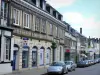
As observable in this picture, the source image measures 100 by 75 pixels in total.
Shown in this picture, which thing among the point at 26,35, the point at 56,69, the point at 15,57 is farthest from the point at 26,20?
the point at 56,69

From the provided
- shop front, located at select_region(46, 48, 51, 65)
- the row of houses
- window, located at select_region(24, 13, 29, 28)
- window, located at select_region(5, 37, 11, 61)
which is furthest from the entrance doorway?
shop front, located at select_region(46, 48, 51, 65)

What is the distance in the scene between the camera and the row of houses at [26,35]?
86.0 ft

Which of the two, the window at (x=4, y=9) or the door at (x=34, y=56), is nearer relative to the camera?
the window at (x=4, y=9)

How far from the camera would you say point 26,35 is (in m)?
31.8

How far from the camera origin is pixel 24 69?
31.6 m

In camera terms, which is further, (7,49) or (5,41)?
(7,49)

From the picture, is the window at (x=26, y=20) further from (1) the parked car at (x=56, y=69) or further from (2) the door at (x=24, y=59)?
(1) the parked car at (x=56, y=69)

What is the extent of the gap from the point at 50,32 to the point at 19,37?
13203 mm

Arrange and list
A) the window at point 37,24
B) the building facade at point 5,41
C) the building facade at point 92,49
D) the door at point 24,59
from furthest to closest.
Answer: the building facade at point 92,49
the window at point 37,24
the door at point 24,59
the building facade at point 5,41

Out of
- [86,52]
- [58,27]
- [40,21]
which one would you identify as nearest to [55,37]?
[58,27]

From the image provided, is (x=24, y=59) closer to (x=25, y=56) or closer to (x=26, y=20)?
(x=25, y=56)

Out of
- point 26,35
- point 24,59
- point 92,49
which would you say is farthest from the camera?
point 92,49

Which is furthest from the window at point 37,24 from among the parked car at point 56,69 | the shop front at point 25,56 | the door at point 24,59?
the parked car at point 56,69

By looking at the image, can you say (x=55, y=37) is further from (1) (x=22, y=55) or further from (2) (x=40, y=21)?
(1) (x=22, y=55)
